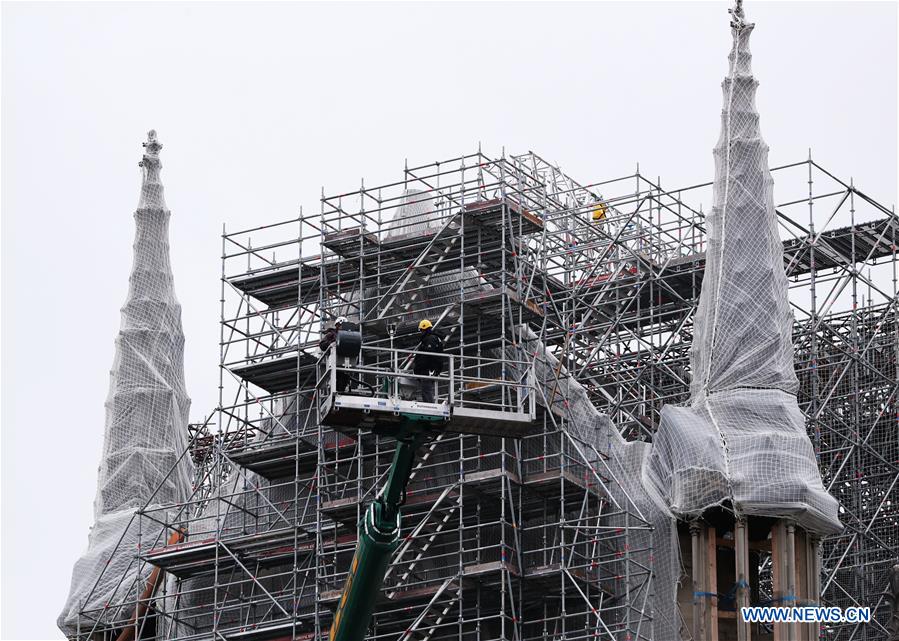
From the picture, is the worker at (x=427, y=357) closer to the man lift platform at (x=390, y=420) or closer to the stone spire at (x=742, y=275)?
the man lift platform at (x=390, y=420)

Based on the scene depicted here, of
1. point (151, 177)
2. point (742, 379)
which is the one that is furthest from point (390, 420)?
point (151, 177)

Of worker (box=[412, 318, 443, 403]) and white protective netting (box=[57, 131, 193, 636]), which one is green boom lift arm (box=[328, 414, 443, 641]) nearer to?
worker (box=[412, 318, 443, 403])

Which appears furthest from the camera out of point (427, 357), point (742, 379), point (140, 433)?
point (140, 433)

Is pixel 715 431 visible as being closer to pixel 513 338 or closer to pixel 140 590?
pixel 513 338

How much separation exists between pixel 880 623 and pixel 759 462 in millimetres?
8627

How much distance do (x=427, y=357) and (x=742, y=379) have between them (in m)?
14.2

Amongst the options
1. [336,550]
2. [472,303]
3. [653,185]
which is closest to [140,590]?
[336,550]

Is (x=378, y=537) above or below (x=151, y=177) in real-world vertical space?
below

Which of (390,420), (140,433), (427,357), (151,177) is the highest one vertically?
(151,177)

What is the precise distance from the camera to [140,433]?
75250 millimetres

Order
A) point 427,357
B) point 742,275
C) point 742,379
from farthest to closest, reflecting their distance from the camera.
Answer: point 742,275 < point 742,379 < point 427,357

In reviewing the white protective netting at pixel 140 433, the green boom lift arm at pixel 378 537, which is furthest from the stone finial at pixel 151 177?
the green boom lift arm at pixel 378 537

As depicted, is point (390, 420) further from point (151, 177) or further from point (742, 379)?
point (151, 177)

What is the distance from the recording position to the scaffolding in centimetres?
6444
